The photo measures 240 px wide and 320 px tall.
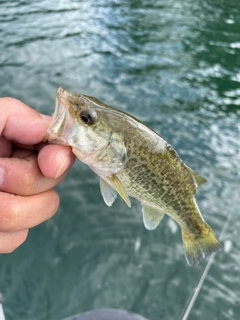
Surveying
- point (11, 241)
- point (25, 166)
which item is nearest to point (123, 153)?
point (25, 166)

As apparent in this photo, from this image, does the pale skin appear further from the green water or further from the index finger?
the green water

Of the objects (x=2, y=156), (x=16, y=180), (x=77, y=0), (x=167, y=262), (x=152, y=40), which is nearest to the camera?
(x=16, y=180)

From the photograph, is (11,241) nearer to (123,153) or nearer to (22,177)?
(22,177)

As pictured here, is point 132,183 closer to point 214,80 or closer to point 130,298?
point 130,298

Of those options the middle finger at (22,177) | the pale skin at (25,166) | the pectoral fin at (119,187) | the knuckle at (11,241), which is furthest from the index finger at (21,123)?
the knuckle at (11,241)

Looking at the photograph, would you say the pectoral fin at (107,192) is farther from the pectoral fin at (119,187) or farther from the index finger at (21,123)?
the index finger at (21,123)

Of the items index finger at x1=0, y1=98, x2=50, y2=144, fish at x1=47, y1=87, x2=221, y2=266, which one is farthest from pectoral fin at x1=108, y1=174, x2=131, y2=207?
index finger at x1=0, y1=98, x2=50, y2=144

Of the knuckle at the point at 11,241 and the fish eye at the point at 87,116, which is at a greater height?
the fish eye at the point at 87,116

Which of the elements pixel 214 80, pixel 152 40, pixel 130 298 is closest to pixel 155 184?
pixel 130 298
